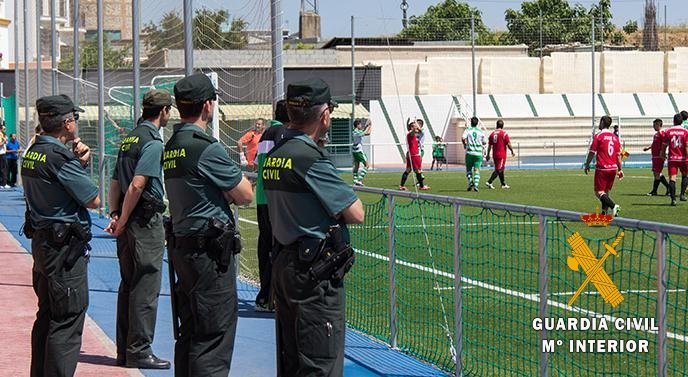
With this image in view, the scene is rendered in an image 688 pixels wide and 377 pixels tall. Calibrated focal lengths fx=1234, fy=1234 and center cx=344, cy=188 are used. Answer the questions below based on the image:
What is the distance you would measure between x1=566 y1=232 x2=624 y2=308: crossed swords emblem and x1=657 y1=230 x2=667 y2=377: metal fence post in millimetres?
813

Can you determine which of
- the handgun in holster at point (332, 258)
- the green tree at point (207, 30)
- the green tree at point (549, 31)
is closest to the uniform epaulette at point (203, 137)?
the handgun in holster at point (332, 258)

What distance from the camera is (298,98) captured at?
6391 millimetres

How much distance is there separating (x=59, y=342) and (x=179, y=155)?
1.62m

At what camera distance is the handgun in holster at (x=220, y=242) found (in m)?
7.17

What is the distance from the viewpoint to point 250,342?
1040cm

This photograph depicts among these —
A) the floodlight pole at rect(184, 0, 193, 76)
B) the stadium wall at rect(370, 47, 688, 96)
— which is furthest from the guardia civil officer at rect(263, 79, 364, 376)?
the stadium wall at rect(370, 47, 688, 96)

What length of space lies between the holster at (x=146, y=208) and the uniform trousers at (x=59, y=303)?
4.00 ft

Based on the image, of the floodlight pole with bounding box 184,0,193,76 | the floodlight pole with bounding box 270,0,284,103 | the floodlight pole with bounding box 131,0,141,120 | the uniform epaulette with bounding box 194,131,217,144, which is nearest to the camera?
the uniform epaulette with bounding box 194,131,217,144

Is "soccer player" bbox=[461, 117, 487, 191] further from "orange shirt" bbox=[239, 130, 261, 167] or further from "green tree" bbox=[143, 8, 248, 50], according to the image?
"green tree" bbox=[143, 8, 248, 50]

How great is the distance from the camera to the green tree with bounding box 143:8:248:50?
1603 centimetres

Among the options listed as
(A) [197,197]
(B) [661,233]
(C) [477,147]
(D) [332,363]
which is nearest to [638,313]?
(B) [661,233]

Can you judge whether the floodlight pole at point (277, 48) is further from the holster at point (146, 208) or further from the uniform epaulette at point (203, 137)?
the uniform epaulette at point (203, 137)

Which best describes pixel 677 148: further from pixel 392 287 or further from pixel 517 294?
pixel 517 294

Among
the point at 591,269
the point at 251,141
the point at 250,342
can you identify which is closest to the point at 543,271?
the point at 591,269
